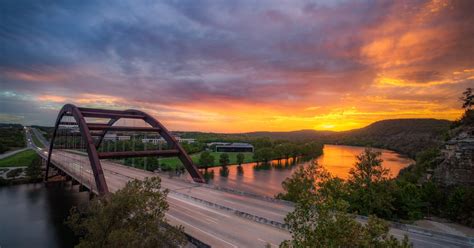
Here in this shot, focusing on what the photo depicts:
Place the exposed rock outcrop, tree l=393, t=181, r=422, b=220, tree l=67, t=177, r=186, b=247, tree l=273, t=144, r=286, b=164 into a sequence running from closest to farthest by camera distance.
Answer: tree l=67, t=177, r=186, b=247 < tree l=393, t=181, r=422, b=220 < the exposed rock outcrop < tree l=273, t=144, r=286, b=164

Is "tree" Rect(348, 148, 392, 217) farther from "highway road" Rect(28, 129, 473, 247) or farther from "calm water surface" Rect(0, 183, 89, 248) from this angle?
"calm water surface" Rect(0, 183, 89, 248)

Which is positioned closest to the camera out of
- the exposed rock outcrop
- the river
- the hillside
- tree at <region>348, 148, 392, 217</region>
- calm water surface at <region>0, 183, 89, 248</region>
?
tree at <region>348, 148, 392, 217</region>

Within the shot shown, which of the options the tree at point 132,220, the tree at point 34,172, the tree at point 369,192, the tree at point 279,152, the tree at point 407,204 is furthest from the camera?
the tree at point 279,152

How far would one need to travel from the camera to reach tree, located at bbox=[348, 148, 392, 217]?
22062 millimetres

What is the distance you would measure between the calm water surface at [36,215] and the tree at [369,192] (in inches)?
1098

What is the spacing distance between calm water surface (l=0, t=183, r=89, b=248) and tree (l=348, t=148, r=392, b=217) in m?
27.9

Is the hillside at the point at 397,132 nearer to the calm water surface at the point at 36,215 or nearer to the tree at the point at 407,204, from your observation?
the tree at the point at 407,204

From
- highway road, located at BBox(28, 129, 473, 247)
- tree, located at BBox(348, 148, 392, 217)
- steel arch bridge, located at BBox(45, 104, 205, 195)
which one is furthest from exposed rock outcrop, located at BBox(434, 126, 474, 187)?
steel arch bridge, located at BBox(45, 104, 205, 195)

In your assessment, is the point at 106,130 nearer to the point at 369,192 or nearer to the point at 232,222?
the point at 232,222

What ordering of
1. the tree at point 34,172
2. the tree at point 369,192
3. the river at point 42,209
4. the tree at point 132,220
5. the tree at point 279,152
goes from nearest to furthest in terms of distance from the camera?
the tree at point 132,220
the tree at point 369,192
the river at point 42,209
the tree at point 34,172
the tree at point 279,152

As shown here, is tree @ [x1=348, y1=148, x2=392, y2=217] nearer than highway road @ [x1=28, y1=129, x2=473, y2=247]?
No

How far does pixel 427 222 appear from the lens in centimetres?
2264

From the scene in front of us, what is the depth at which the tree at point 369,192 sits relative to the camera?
22.1 m

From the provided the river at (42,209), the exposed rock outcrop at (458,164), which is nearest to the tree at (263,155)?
the river at (42,209)
